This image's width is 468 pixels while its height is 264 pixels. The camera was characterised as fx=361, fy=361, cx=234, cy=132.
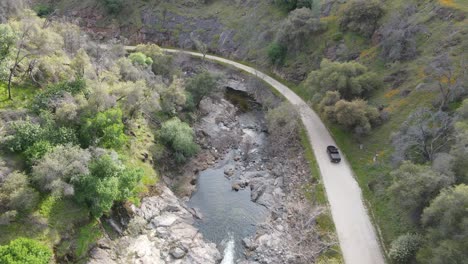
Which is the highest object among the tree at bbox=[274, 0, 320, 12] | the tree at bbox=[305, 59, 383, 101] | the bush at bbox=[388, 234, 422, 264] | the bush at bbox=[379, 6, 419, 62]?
the bush at bbox=[379, 6, 419, 62]

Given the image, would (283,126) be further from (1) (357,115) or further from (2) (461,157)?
(2) (461,157)

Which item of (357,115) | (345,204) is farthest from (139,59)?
(345,204)

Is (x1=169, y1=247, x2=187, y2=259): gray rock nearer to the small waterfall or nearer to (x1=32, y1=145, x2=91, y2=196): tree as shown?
the small waterfall

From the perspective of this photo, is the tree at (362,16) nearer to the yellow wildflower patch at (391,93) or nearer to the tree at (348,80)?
the tree at (348,80)

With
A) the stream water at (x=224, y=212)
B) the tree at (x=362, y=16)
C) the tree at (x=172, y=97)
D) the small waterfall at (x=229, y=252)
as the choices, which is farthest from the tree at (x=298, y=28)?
the small waterfall at (x=229, y=252)

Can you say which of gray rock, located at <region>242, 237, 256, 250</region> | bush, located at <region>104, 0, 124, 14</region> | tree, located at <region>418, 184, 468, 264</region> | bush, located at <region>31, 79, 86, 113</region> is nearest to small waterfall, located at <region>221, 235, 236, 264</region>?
gray rock, located at <region>242, 237, 256, 250</region>

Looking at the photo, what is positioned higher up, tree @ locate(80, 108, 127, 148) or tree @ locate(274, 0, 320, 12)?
tree @ locate(274, 0, 320, 12)

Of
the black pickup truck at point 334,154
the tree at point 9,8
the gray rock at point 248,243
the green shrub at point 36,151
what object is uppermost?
the tree at point 9,8
